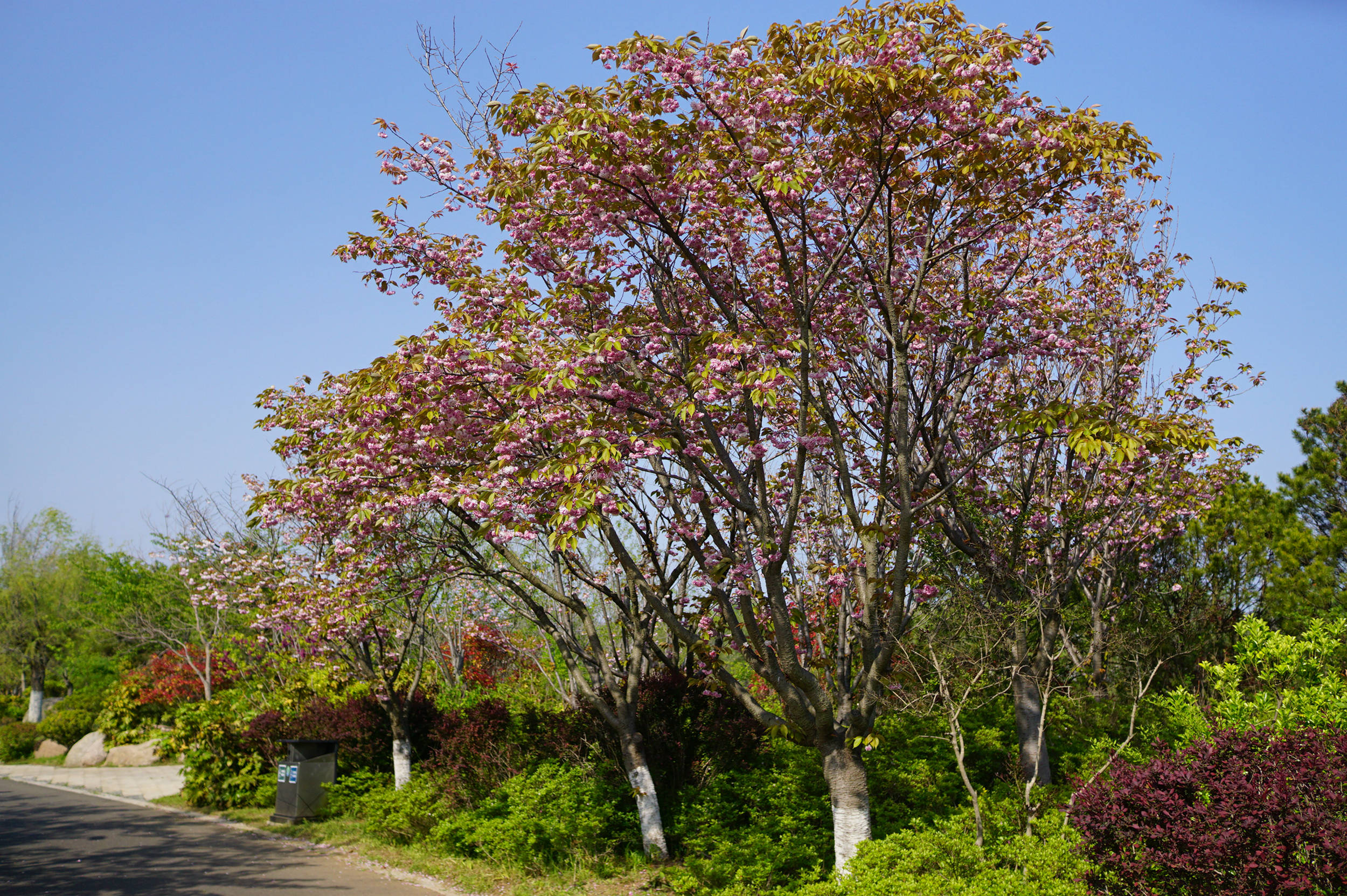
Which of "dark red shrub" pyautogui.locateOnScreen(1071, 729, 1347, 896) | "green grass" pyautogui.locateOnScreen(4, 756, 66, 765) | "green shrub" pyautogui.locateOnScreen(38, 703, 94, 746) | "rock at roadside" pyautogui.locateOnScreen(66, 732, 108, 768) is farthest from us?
"green shrub" pyautogui.locateOnScreen(38, 703, 94, 746)

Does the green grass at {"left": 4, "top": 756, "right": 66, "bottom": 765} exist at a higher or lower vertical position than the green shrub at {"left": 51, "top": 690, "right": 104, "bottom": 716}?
lower

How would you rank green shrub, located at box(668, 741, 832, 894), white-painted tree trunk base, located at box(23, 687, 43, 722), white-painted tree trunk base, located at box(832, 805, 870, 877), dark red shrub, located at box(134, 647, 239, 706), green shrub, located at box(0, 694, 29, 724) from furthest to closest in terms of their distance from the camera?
green shrub, located at box(0, 694, 29, 724) < white-painted tree trunk base, located at box(23, 687, 43, 722) < dark red shrub, located at box(134, 647, 239, 706) < green shrub, located at box(668, 741, 832, 894) < white-painted tree trunk base, located at box(832, 805, 870, 877)

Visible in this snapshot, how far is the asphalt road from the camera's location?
8047 mm

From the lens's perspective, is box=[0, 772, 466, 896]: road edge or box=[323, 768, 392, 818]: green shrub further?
box=[323, 768, 392, 818]: green shrub

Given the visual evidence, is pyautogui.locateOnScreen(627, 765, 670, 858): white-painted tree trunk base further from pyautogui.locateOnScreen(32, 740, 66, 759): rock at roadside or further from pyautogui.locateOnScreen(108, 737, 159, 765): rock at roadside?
pyautogui.locateOnScreen(32, 740, 66, 759): rock at roadside

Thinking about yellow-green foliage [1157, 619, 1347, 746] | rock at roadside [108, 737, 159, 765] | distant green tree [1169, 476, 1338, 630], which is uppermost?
distant green tree [1169, 476, 1338, 630]

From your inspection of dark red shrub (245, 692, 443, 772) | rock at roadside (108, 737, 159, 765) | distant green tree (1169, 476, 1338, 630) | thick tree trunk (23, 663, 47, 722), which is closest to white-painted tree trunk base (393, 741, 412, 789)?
dark red shrub (245, 692, 443, 772)

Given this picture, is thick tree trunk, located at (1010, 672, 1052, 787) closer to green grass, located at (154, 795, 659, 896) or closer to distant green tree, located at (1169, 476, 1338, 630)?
green grass, located at (154, 795, 659, 896)

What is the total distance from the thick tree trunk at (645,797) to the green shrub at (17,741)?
70.5ft

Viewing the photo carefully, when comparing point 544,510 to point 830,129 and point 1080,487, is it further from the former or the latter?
point 1080,487

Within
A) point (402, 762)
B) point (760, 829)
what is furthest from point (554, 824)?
point (402, 762)

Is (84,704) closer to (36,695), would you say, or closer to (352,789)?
(36,695)

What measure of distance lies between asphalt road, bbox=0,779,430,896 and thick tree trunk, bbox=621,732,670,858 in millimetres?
2105

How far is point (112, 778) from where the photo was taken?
17.4 metres
